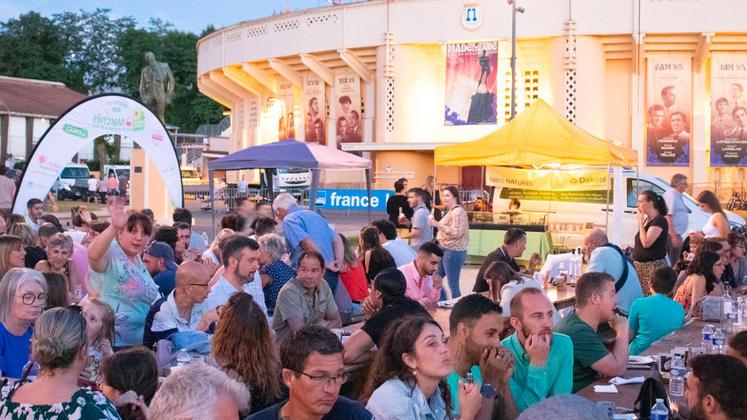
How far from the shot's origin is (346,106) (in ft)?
129

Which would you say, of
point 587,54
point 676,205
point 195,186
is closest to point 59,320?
point 676,205

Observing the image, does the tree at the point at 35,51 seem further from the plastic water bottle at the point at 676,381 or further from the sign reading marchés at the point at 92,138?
the plastic water bottle at the point at 676,381

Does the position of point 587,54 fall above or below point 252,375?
above

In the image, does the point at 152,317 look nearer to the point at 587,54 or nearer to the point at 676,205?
the point at 676,205

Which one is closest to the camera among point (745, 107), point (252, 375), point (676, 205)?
point (252, 375)

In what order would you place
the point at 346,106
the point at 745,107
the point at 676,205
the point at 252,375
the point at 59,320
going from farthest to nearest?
1. the point at 346,106
2. the point at 745,107
3. the point at 676,205
4. the point at 252,375
5. the point at 59,320

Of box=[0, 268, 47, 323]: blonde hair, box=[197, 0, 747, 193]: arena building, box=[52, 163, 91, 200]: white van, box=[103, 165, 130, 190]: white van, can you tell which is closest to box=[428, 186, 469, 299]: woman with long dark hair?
box=[0, 268, 47, 323]: blonde hair

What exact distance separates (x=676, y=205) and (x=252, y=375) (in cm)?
1109

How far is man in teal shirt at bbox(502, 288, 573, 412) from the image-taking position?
5648 mm

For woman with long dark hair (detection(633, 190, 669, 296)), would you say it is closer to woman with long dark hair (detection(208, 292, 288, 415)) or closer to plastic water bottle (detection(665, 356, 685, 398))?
plastic water bottle (detection(665, 356, 685, 398))

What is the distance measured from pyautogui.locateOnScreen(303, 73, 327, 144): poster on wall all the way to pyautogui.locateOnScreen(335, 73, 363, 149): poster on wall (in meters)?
0.84

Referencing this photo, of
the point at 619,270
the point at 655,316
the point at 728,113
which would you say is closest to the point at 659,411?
the point at 655,316

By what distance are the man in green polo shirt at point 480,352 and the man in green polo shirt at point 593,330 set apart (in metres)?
1.00

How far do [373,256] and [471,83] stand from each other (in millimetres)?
25525
